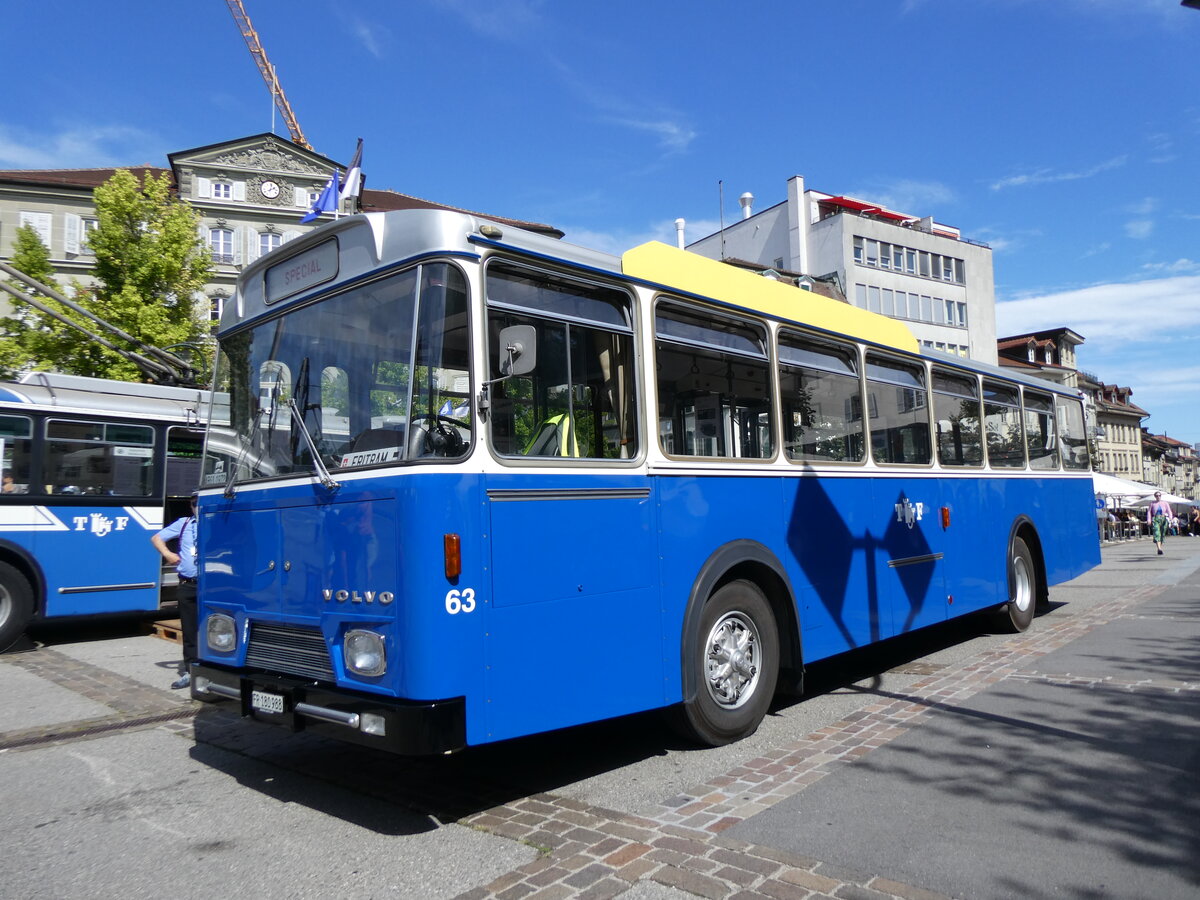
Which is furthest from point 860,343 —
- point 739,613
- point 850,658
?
point 850,658

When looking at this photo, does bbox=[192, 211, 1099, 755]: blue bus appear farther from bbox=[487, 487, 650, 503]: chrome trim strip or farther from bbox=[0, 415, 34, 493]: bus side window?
bbox=[0, 415, 34, 493]: bus side window

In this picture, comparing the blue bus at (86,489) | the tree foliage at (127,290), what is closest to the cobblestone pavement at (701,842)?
the blue bus at (86,489)

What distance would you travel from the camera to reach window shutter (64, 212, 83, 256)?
41625 mm

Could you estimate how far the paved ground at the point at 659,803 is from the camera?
3820 mm

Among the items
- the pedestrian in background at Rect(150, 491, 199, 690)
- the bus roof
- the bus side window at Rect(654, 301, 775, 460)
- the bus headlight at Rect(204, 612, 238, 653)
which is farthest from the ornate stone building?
the bus headlight at Rect(204, 612, 238, 653)

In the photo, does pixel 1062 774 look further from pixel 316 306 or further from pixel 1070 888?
pixel 316 306

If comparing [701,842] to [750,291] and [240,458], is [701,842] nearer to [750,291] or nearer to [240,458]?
[240,458]

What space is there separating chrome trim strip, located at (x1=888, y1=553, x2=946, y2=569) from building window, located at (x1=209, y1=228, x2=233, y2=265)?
42.2m

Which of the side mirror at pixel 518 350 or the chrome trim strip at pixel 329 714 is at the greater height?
the side mirror at pixel 518 350

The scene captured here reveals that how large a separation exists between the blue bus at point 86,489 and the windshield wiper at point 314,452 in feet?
18.8

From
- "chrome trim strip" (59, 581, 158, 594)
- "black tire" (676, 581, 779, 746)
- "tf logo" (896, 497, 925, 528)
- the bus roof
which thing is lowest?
"black tire" (676, 581, 779, 746)

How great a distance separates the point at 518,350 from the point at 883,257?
51.5 meters

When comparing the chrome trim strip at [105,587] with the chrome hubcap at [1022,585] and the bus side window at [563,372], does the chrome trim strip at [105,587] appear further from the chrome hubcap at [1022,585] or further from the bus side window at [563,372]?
the chrome hubcap at [1022,585]

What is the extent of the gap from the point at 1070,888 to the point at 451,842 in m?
2.67
